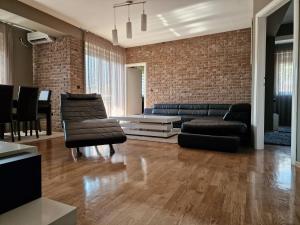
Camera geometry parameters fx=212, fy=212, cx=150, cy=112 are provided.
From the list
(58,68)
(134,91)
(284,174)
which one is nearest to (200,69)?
(134,91)

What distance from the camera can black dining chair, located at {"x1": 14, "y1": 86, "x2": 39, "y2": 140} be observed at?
14.1 feet

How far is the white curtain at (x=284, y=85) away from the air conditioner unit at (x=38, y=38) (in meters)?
7.18

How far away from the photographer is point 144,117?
4.75 metres

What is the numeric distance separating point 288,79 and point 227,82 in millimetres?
2572

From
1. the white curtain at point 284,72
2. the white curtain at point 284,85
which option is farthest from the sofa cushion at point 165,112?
the white curtain at point 284,72

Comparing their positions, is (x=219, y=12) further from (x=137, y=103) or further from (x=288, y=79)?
(x=137, y=103)

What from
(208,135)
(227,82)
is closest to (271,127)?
(227,82)

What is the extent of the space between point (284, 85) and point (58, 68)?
7.12 meters

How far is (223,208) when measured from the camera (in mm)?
1565

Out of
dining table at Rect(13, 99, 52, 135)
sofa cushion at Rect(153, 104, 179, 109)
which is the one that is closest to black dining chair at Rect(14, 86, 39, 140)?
dining table at Rect(13, 99, 52, 135)

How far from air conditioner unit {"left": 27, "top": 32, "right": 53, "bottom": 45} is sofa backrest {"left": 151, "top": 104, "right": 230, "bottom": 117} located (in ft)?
11.5

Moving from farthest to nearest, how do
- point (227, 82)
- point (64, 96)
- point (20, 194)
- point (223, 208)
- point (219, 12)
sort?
point (227, 82)
point (219, 12)
point (64, 96)
point (223, 208)
point (20, 194)

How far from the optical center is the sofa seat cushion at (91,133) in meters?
2.86

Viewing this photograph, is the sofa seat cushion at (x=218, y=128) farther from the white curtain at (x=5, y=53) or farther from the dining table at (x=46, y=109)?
the white curtain at (x=5, y=53)
